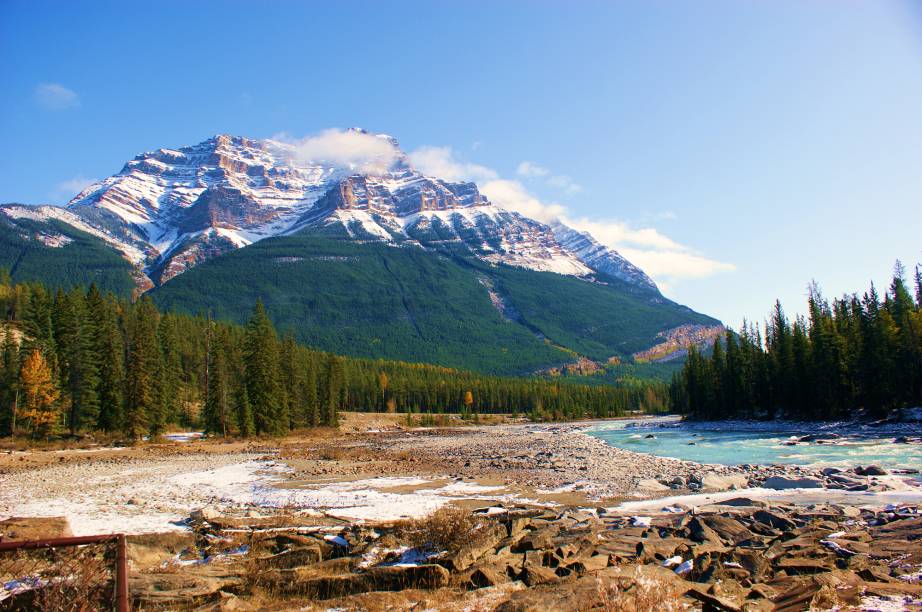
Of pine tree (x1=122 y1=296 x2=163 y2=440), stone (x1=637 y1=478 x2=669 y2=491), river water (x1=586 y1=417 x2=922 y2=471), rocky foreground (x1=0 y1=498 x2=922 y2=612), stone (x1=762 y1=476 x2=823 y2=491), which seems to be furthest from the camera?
pine tree (x1=122 y1=296 x2=163 y2=440)

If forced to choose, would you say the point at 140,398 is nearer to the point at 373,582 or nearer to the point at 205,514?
the point at 205,514

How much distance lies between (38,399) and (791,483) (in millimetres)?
58932

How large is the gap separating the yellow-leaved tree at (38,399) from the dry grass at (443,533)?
5099cm

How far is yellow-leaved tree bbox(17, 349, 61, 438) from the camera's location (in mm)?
48312

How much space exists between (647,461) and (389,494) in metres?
20.2

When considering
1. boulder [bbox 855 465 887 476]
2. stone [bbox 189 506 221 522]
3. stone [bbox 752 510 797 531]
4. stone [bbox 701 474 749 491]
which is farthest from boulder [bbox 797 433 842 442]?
stone [bbox 189 506 221 522]

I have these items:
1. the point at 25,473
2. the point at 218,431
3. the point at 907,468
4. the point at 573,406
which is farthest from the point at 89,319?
the point at 573,406

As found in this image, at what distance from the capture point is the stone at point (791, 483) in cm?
2219

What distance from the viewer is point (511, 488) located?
78.9ft

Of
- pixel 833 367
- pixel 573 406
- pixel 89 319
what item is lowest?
pixel 573 406

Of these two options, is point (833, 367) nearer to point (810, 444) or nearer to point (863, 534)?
point (810, 444)

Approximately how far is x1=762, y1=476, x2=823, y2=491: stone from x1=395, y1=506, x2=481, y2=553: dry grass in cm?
1634

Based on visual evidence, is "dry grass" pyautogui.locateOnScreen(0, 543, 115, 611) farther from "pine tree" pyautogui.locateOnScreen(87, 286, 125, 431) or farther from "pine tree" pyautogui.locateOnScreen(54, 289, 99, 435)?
"pine tree" pyautogui.locateOnScreen(54, 289, 99, 435)

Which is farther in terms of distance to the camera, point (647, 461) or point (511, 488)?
point (647, 461)
